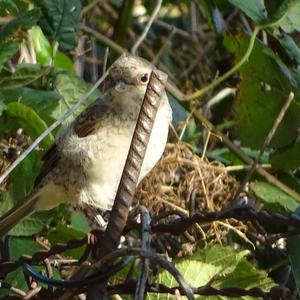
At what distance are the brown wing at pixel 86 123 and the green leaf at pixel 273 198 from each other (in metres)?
0.51

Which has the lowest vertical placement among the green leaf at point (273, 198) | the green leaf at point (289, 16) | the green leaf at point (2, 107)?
the green leaf at point (273, 198)

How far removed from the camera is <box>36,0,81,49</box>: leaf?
3217 millimetres

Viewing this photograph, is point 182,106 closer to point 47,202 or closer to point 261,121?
point 261,121

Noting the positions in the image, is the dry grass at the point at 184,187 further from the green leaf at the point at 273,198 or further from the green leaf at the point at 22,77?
the green leaf at the point at 22,77

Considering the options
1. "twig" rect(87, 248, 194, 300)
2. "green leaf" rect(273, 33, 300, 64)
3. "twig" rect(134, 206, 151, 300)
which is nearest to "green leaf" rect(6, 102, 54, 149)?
"green leaf" rect(273, 33, 300, 64)

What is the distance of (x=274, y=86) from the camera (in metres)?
3.36

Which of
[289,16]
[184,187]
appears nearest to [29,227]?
[184,187]

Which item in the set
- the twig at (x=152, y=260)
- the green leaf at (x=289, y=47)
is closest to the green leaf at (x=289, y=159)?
the green leaf at (x=289, y=47)

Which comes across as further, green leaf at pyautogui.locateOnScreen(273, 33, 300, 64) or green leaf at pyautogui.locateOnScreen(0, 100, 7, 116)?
green leaf at pyautogui.locateOnScreen(273, 33, 300, 64)

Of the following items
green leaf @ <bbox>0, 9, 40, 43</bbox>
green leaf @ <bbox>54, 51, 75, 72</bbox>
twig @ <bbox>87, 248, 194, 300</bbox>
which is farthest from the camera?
green leaf @ <bbox>54, 51, 75, 72</bbox>

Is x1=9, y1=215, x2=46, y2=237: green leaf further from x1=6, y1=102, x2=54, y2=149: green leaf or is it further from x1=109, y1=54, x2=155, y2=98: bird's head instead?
x1=109, y1=54, x2=155, y2=98: bird's head

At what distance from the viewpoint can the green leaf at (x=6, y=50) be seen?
3.00 metres

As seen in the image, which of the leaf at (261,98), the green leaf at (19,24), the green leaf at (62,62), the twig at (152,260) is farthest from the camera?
the green leaf at (62,62)

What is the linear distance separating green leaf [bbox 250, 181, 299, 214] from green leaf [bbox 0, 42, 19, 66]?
83 cm
